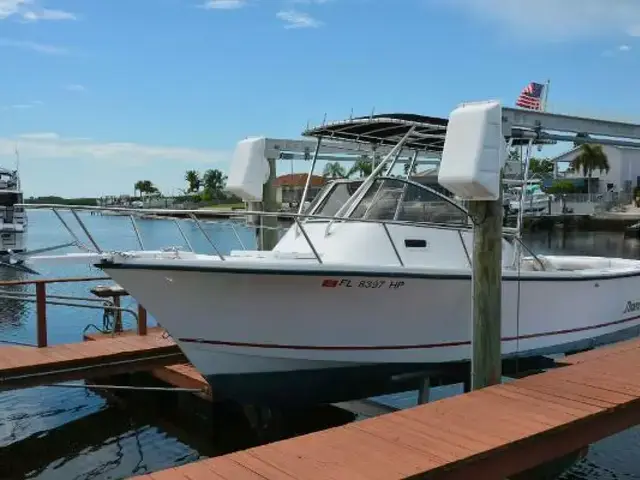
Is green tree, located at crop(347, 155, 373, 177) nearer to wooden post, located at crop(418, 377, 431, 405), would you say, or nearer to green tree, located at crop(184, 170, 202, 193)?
wooden post, located at crop(418, 377, 431, 405)

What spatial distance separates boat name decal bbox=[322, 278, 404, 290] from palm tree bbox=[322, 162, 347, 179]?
11.0 feet

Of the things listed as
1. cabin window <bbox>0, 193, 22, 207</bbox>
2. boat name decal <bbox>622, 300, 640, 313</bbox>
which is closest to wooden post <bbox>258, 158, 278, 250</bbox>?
boat name decal <bbox>622, 300, 640, 313</bbox>

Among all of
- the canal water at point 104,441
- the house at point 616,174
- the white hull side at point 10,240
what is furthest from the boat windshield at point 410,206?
the house at point 616,174

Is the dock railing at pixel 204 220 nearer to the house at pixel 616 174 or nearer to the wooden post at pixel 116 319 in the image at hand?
the wooden post at pixel 116 319

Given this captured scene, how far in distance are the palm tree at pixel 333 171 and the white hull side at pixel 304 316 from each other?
130 inches

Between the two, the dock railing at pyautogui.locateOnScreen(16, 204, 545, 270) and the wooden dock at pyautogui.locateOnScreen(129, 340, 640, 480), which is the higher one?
the dock railing at pyautogui.locateOnScreen(16, 204, 545, 270)

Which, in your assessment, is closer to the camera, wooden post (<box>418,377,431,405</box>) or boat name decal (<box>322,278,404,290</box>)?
boat name decal (<box>322,278,404,290</box>)

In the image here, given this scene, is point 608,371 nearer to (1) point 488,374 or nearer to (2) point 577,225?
(1) point 488,374

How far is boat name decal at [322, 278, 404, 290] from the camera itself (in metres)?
7.24

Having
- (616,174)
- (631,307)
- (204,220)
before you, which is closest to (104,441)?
(204,220)

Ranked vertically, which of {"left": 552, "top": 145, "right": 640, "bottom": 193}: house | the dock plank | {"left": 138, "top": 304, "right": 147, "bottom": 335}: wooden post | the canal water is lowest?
the canal water

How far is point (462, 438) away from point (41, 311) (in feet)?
20.0

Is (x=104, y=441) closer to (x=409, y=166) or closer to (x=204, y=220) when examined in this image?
(x=204, y=220)

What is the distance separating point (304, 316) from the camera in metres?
7.33
